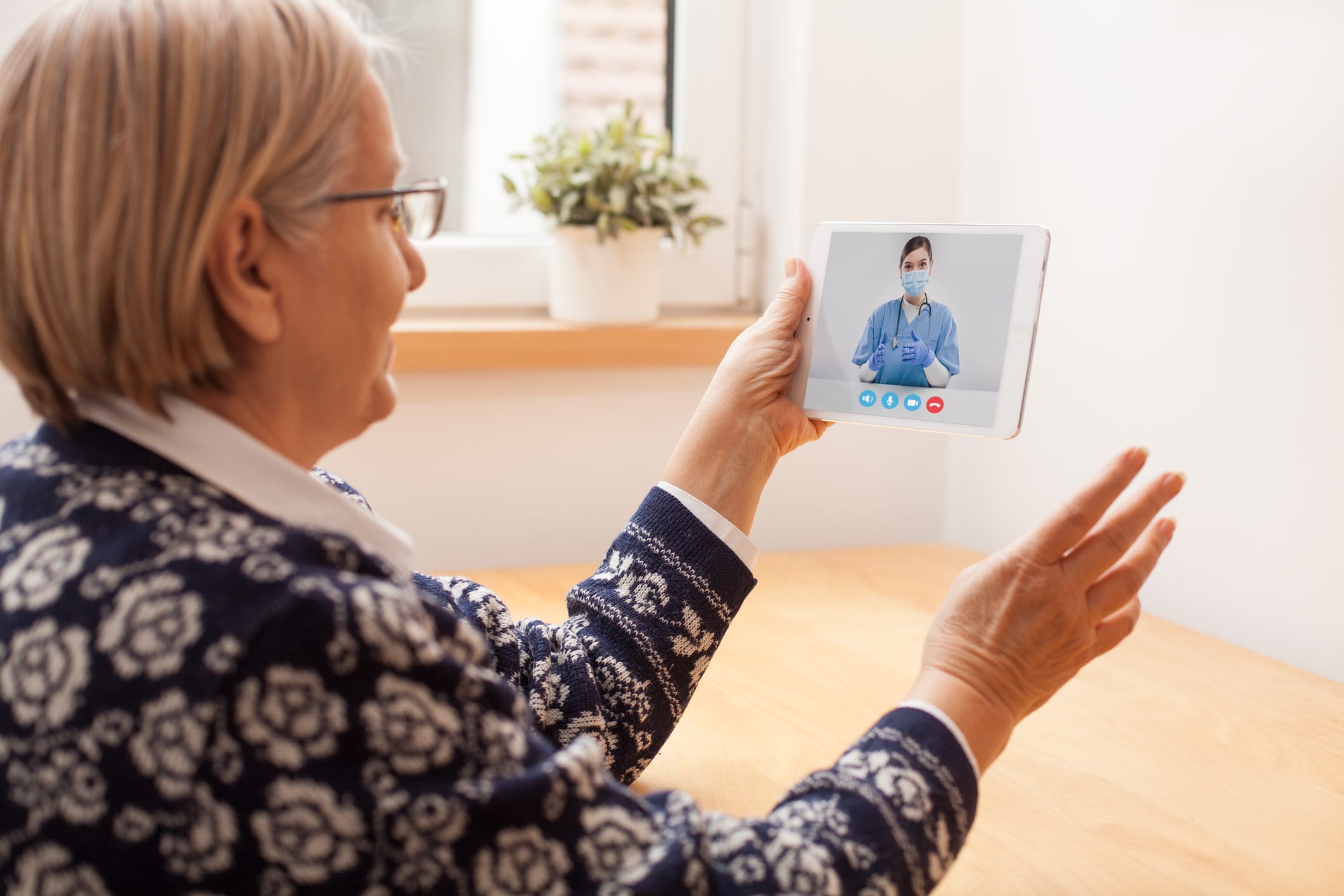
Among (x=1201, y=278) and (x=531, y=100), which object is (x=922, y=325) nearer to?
(x=1201, y=278)

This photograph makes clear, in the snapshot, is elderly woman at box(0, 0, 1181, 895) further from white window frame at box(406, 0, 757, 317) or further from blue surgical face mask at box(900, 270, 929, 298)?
white window frame at box(406, 0, 757, 317)

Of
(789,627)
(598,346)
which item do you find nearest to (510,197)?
(598,346)

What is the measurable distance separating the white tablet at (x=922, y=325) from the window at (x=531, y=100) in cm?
61

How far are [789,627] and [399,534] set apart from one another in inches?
24.9

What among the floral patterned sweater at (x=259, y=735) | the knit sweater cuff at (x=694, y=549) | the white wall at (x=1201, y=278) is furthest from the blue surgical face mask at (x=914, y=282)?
the floral patterned sweater at (x=259, y=735)

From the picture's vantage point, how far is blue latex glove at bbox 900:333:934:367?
2.98ft

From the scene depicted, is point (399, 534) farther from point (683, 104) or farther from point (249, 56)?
point (683, 104)

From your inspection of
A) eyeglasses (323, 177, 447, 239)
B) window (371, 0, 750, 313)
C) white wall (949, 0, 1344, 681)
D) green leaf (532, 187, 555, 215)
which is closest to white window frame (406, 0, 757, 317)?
window (371, 0, 750, 313)

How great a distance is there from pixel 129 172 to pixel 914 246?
1.98ft

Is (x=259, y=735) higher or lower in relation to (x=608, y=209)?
lower

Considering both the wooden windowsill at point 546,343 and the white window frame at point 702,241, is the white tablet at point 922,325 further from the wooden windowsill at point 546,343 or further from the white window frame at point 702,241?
the white window frame at point 702,241

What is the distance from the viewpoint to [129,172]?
504 mm

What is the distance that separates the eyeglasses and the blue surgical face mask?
0.38 metres

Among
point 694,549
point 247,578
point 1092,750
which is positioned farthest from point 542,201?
point 247,578
